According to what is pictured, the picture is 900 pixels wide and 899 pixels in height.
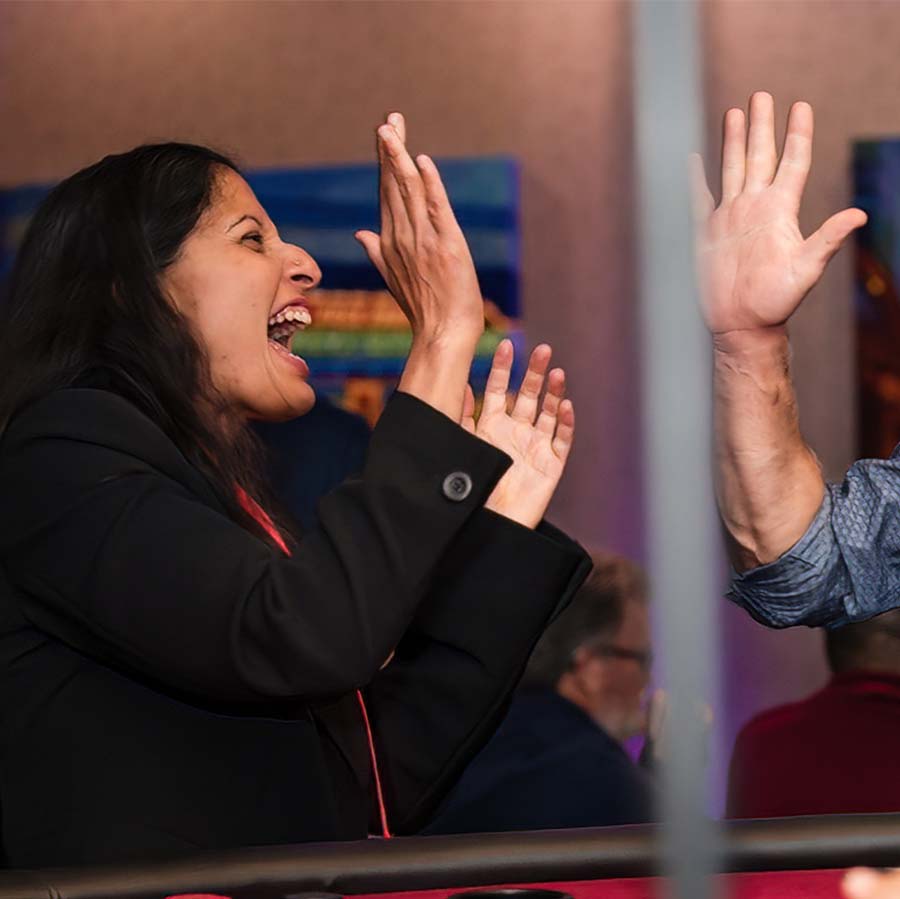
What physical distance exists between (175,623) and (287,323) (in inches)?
20.7

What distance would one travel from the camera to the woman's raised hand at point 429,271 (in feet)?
4.36

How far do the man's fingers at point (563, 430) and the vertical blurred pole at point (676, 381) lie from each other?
3.10 ft

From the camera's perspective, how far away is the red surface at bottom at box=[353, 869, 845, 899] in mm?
1159

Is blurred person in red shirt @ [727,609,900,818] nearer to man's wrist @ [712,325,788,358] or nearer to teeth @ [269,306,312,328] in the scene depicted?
man's wrist @ [712,325,788,358]

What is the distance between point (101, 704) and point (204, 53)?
10.5ft

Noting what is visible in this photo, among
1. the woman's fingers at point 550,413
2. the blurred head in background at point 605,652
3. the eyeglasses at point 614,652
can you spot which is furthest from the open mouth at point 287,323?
the eyeglasses at point 614,652

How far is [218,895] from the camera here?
3.82ft

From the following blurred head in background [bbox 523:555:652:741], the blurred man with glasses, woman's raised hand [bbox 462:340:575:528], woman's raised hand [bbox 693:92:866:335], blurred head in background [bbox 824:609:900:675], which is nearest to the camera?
woman's raised hand [bbox 693:92:866:335]

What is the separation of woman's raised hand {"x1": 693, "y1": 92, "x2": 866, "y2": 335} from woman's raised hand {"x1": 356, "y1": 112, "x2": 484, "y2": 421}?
21 cm

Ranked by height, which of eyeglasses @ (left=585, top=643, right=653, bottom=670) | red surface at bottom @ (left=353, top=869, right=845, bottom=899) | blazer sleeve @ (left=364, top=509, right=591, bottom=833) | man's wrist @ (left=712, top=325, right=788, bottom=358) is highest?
man's wrist @ (left=712, top=325, right=788, bottom=358)

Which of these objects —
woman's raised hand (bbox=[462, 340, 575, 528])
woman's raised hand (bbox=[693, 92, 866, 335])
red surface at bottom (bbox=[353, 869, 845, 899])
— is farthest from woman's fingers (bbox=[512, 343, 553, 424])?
red surface at bottom (bbox=[353, 869, 845, 899])

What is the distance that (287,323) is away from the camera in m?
1.65

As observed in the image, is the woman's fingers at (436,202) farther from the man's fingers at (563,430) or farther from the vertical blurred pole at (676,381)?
the vertical blurred pole at (676,381)

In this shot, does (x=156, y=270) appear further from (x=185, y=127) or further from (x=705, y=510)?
(x=185, y=127)
